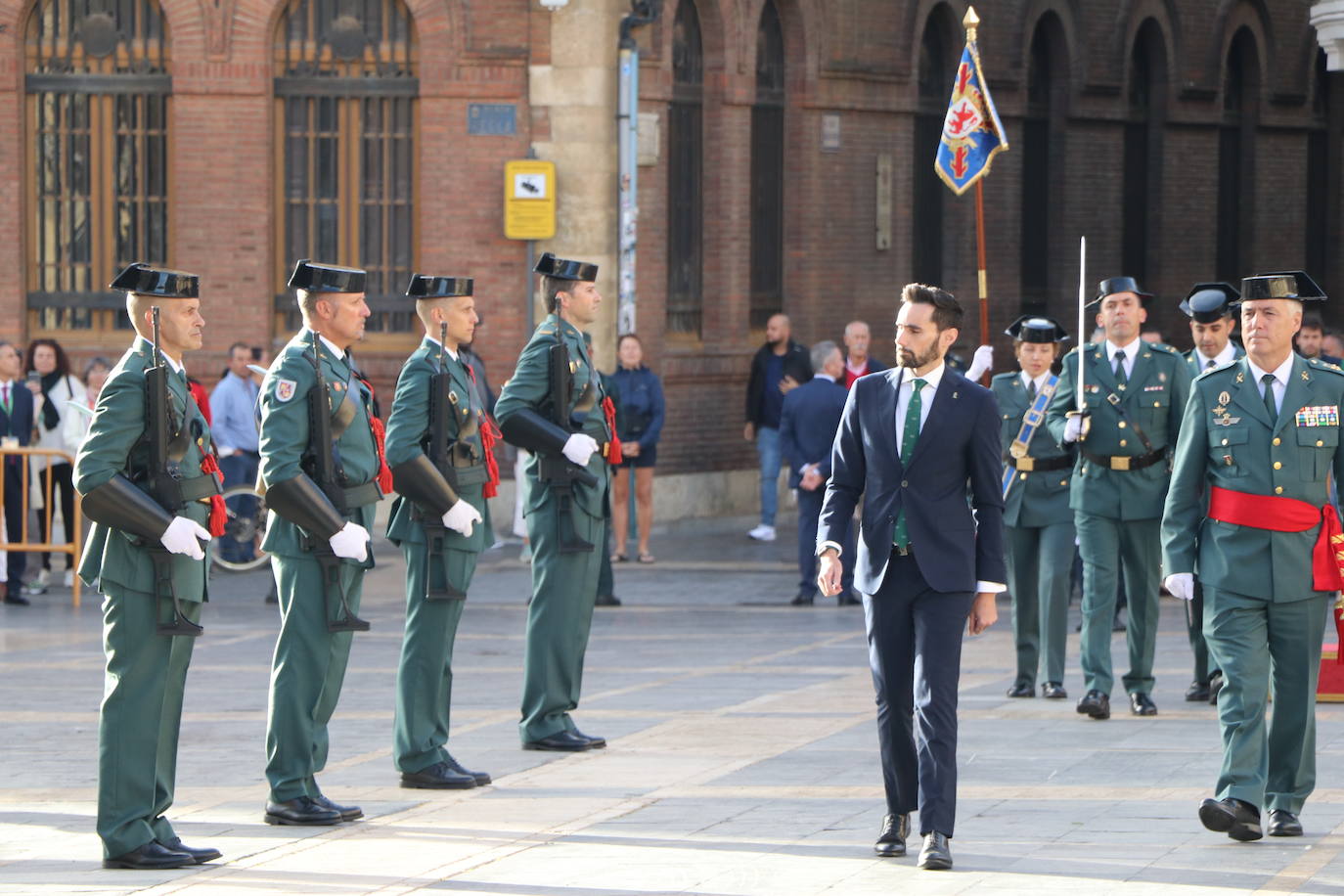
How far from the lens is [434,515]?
9883mm

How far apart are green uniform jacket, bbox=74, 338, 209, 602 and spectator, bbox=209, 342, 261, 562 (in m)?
9.98

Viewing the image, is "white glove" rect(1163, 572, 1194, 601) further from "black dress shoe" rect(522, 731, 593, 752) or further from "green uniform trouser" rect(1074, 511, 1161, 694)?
"black dress shoe" rect(522, 731, 593, 752)

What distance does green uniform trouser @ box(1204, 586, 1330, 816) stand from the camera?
845 centimetres

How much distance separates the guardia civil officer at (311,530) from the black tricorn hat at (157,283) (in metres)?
0.48

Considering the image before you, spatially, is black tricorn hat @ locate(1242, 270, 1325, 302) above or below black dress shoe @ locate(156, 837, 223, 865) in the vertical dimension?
above

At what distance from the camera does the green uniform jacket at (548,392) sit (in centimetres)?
1075

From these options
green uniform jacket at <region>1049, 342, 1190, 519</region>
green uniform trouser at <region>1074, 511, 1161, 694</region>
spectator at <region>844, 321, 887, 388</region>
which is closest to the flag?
spectator at <region>844, 321, 887, 388</region>

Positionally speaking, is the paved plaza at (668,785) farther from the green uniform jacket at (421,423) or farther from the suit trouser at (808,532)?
the suit trouser at (808,532)

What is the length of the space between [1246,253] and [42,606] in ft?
65.3

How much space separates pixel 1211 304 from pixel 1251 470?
3.46 m

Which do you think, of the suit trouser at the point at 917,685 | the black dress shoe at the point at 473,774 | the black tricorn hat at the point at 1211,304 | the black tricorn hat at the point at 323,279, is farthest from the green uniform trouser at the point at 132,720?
the black tricorn hat at the point at 1211,304

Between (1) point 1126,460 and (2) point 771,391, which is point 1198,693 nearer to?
(1) point 1126,460

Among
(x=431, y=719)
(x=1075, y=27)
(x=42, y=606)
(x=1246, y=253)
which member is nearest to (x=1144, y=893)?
(x=431, y=719)

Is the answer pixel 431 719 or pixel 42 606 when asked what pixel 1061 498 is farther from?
pixel 42 606
